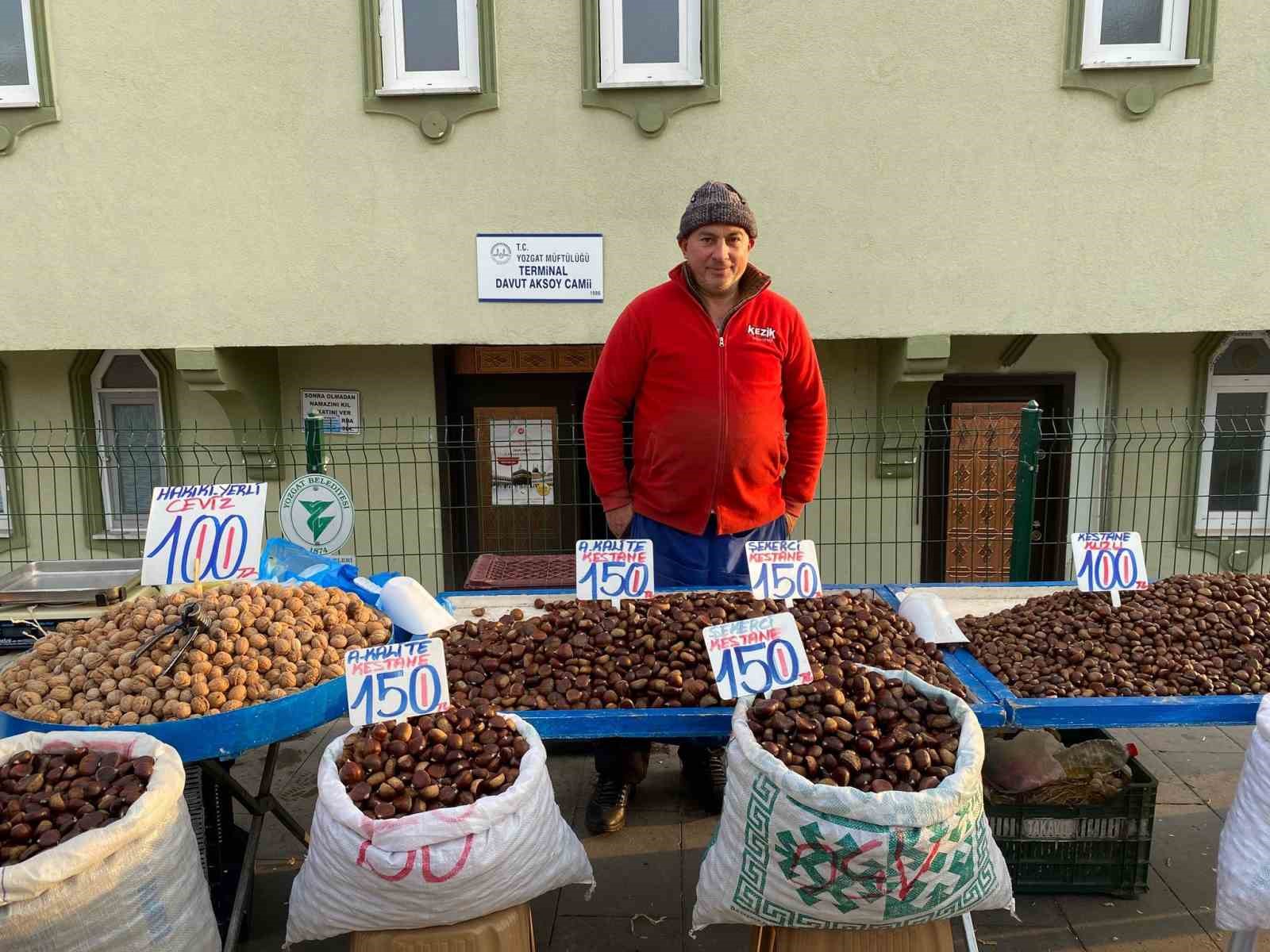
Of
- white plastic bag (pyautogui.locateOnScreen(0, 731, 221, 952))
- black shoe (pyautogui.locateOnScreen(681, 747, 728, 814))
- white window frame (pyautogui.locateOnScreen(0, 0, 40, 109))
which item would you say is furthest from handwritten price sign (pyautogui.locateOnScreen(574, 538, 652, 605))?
white window frame (pyautogui.locateOnScreen(0, 0, 40, 109))

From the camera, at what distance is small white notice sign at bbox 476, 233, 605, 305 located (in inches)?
205

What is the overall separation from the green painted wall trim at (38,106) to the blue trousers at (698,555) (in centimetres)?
469

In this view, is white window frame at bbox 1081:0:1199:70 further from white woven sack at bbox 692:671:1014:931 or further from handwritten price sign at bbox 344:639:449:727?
handwritten price sign at bbox 344:639:449:727

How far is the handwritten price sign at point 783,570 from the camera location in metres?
2.61

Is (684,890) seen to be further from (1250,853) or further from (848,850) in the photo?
(1250,853)

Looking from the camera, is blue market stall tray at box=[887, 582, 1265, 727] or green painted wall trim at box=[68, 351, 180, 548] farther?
green painted wall trim at box=[68, 351, 180, 548]

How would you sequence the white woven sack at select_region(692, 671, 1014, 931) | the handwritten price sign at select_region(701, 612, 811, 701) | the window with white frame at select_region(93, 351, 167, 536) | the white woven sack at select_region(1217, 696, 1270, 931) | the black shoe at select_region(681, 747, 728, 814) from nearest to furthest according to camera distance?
the white woven sack at select_region(692, 671, 1014, 931), the white woven sack at select_region(1217, 696, 1270, 931), the handwritten price sign at select_region(701, 612, 811, 701), the black shoe at select_region(681, 747, 728, 814), the window with white frame at select_region(93, 351, 167, 536)

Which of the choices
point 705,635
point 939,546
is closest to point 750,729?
point 705,635

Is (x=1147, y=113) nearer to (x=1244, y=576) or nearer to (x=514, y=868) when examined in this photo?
(x=1244, y=576)

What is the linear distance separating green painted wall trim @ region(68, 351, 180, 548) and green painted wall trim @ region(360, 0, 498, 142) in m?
2.41

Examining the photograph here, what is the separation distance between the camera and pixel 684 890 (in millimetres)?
2805

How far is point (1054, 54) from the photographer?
16.4 ft

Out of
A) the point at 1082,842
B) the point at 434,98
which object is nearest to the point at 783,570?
the point at 1082,842

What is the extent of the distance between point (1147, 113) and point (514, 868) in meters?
5.51
